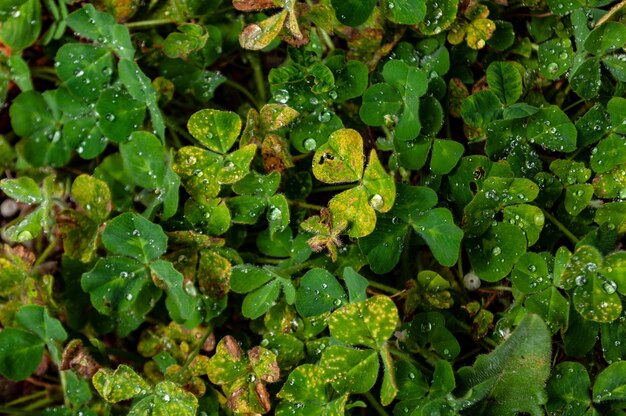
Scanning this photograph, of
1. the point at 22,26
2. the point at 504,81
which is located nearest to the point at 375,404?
the point at 504,81

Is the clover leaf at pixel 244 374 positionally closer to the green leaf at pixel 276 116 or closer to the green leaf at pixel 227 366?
the green leaf at pixel 227 366

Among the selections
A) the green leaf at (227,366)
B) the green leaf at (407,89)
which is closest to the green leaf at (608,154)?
the green leaf at (407,89)

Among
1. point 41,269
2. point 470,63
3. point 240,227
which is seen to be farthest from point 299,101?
point 41,269

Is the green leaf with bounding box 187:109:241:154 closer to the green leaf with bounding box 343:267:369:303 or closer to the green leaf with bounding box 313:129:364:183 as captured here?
the green leaf with bounding box 313:129:364:183

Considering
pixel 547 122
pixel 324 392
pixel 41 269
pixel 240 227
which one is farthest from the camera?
pixel 41 269

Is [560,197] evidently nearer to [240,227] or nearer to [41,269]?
[240,227]

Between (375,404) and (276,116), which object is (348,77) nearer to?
(276,116)

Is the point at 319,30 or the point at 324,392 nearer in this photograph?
the point at 324,392
